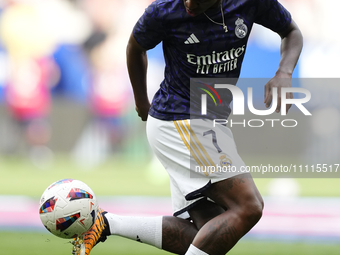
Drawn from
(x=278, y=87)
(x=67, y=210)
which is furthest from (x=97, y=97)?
(x=278, y=87)

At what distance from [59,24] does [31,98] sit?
3.69 feet

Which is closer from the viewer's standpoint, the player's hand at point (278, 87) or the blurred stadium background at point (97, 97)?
the player's hand at point (278, 87)

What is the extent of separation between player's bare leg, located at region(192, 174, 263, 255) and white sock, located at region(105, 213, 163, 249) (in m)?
0.47

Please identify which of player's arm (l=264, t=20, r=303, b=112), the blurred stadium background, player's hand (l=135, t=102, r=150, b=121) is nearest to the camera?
player's arm (l=264, t=20, r=303, b=112)

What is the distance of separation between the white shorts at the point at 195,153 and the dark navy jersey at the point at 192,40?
0.07 m

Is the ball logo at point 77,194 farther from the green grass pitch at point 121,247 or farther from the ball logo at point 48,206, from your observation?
the green grass pitch at point 121,247

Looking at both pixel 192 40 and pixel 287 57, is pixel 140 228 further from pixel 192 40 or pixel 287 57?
pixel 287 57

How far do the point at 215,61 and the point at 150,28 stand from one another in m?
0.33

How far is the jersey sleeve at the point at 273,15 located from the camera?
2.05 metres

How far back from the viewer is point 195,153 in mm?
1948

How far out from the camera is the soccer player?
1.88 meters

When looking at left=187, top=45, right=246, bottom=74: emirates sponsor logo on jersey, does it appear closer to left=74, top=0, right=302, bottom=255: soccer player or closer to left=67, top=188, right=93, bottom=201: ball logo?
left=74, top=0, right=302, bottom=255: soccer player

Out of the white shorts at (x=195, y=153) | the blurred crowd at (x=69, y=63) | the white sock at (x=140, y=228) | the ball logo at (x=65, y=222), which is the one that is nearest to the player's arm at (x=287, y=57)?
the white shorts at (x=195, y=153)

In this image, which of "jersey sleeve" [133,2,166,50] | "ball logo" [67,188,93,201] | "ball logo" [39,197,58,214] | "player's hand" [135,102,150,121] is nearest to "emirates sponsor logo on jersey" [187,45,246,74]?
"jersey sleeve" [133,2,166,50]
